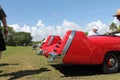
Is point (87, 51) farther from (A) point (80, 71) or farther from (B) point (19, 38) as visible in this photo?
(B) point (19, 38)

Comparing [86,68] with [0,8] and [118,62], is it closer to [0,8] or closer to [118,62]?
[118,62]

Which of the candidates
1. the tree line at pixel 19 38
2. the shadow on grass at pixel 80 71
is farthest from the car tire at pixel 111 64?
the tree line at pixel 19 38

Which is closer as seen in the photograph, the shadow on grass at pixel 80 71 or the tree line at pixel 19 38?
the shadow on grass at pixel 80 71

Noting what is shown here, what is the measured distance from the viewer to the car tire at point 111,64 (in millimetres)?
8375

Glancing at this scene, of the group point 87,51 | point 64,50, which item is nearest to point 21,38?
point 87,51

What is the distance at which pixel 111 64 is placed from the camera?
851 centimetres

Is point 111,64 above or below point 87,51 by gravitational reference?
below

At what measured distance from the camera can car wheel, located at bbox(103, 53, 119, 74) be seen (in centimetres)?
838

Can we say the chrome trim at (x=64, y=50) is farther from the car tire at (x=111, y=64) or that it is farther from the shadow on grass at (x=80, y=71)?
the car tire at (x=111, y=64)

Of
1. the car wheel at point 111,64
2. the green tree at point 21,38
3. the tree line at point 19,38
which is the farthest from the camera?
the green tree at point 21,38

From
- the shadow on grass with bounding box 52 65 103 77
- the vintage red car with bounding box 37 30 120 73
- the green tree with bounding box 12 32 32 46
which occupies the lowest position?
the green tree with bounding box 12 32 32 46

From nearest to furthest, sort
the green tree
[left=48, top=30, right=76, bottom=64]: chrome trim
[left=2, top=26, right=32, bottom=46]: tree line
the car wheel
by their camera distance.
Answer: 1. [left=48, top=30, right=76, bottom=64]: chrome trim
2. the car wheel
3. [left=2, top=26, right=32, bottom=46]: tree line
4. the green tree

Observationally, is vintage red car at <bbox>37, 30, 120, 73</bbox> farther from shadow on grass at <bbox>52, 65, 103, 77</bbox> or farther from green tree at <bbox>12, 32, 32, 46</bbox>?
green tree at <bbox>12, 32, 32, 46</bbox>

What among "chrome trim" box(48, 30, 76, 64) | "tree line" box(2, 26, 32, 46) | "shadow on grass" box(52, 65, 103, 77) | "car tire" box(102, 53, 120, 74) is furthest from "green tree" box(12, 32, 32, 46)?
"chrome trim" box(48, 30, 76, 64)
